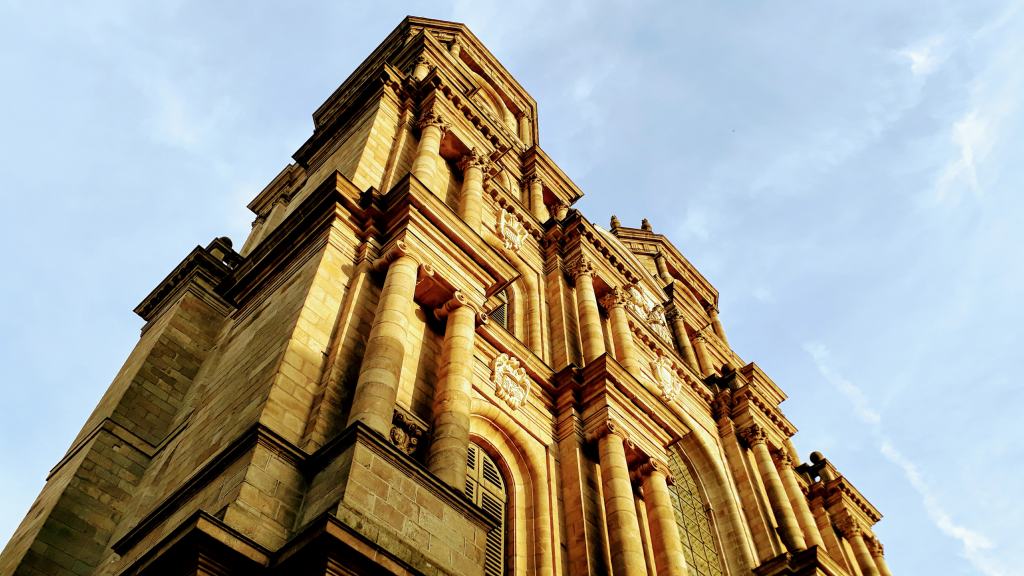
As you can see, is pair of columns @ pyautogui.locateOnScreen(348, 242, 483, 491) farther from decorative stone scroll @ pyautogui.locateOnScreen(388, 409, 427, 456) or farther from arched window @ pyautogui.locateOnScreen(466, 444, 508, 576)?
arched window @ pyautogui.locateOnScreen(466, 444, 508, 576)

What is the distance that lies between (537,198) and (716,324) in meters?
15.2

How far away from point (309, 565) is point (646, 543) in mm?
11618

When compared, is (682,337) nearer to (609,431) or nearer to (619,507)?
(609,431)

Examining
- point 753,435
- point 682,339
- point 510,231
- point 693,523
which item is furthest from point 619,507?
point 682,339

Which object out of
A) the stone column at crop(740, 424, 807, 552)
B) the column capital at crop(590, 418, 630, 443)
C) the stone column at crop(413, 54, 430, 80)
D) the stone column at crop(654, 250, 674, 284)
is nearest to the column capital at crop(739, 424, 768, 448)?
the stone column at crop(740, 424, 807, 552)

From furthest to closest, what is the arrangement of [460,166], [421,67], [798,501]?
[421,67] < [798,501] < [460,166]

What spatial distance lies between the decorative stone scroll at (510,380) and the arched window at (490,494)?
5.48ft

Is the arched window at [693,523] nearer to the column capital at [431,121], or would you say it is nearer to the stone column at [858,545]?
the stone column at [858,545]

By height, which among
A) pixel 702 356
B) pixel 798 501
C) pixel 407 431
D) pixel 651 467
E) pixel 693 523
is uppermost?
pixel 702 356

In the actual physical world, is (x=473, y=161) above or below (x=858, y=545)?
above

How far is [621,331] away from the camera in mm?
27281

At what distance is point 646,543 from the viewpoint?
19.6 m

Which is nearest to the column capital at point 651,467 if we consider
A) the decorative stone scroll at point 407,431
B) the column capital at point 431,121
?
the decorative stone scroll at point 407,431

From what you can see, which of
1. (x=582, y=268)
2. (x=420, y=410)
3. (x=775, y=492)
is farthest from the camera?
(x=582, y=268)
